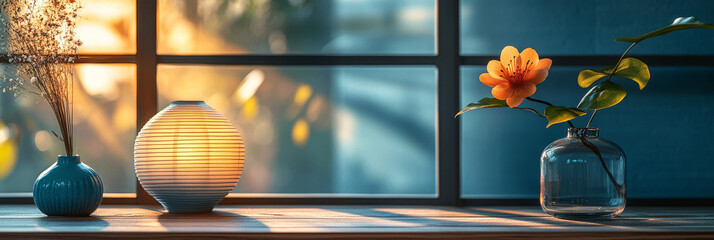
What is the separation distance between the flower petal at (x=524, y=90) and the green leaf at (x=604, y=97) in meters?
0.12

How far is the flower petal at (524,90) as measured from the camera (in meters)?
1.68

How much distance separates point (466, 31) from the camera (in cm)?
215

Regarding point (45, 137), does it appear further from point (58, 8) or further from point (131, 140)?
point (58, 8)

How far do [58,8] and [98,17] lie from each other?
233 millimetres

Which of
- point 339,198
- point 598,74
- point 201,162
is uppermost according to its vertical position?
point 598,74

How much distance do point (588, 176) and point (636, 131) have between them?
22.6 inches

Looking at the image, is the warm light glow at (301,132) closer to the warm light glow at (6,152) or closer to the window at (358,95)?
the window at (358,95)

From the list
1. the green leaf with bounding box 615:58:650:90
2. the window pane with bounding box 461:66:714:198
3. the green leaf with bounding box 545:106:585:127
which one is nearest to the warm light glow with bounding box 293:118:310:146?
the window pane with bounding box 461:66:714:198

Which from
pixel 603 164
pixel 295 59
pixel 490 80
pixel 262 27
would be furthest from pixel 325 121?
pixel 603 164

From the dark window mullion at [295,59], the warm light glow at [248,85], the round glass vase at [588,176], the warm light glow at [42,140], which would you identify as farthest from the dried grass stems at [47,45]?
the round glass vase at [588,176]

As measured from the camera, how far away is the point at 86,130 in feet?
7.11

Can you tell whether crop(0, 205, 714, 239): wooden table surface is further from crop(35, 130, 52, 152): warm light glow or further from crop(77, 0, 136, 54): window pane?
crop(77, 0, 136, 54): window pane

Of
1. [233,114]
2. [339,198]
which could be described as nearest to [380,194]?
[339,198]

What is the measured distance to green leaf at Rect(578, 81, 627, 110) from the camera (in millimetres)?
1627
